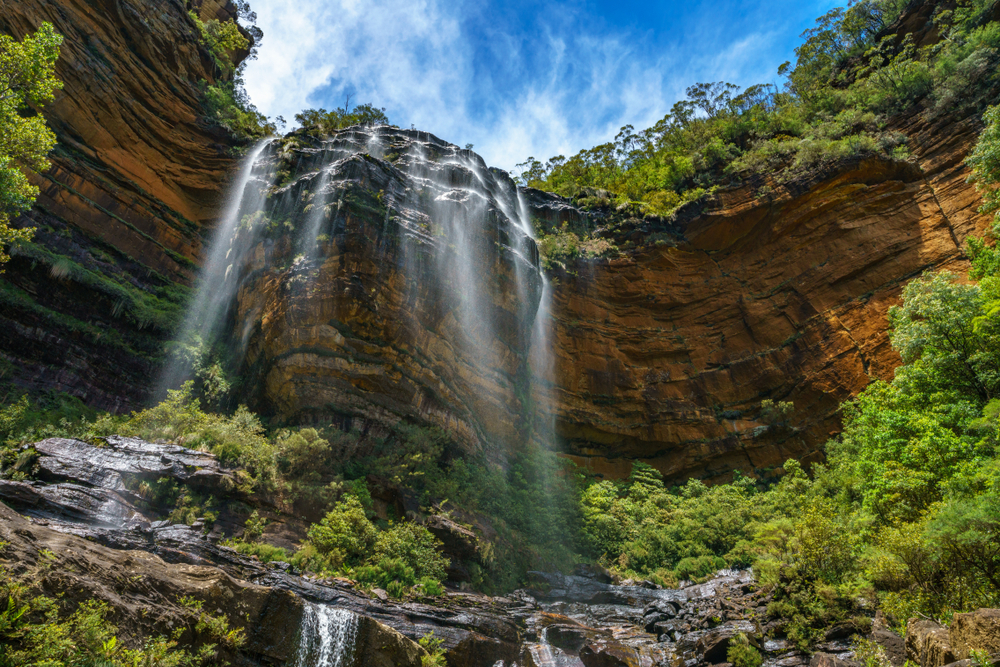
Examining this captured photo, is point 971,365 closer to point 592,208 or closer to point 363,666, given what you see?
point 363,666

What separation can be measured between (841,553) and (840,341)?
1712 cm

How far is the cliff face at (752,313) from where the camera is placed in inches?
950

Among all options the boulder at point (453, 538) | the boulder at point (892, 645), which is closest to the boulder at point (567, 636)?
the boulder at point (453, 538)

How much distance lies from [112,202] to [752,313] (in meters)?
31.4

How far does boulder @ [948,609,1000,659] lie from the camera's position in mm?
5363

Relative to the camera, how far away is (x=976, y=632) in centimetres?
557

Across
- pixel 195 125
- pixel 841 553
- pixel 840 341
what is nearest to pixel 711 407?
pixel 840 341

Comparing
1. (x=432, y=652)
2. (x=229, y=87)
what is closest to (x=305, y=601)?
(x=432, y=652)

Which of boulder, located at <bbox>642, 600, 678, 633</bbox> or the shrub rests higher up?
the shrub

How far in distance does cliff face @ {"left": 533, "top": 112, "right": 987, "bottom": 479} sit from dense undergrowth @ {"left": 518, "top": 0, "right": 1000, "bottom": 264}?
1.29 meters

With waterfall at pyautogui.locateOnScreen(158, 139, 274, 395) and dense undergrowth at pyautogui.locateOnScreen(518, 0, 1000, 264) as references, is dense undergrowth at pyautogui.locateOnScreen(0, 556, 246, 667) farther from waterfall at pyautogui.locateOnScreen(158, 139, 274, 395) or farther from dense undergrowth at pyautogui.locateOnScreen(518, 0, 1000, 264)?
dense undergrowth at pyautogui.locateOnScreen(518, 0, 1000, 264)

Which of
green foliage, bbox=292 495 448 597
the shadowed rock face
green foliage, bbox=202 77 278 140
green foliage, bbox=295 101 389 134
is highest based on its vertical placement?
green foliage, bbox=295 101 389 134

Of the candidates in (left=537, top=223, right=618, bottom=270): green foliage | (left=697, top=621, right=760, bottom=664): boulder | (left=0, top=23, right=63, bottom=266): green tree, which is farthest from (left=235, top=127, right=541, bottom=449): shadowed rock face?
(left=697, top=621, right=760, bottom=664): boulder

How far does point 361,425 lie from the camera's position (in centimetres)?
1694
